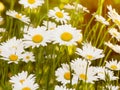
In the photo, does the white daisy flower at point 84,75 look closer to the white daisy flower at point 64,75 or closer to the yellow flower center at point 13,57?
the white daisy flower at point 64,75

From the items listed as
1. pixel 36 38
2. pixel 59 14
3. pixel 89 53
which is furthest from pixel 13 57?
pixel 59 14

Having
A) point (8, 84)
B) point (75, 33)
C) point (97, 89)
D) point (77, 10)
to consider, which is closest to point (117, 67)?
point (97, 89)

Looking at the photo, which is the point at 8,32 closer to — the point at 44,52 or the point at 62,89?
the point at 44,52

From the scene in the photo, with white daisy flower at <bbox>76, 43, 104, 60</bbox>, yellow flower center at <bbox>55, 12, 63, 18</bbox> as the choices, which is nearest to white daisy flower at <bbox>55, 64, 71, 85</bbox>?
white daisy flower at <bbox>76, 43, 104, 60</bbox>

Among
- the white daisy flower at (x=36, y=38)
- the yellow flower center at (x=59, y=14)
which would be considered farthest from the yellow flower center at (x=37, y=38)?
the yellow flower center at (x=59, y=14)

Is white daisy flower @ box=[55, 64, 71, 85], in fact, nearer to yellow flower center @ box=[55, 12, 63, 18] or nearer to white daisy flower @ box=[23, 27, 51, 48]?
white daisy flower @ box=[23, 27, 51, 48]

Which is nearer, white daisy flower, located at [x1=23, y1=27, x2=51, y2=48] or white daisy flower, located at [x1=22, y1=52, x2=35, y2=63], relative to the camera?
white daisy flower, located at [x1=23, y1=27, x2=51, y2=48]

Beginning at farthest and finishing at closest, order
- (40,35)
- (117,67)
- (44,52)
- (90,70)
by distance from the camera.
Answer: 1. (44,52)
2. (117,67)
3. (40,35)
4. (90,70)

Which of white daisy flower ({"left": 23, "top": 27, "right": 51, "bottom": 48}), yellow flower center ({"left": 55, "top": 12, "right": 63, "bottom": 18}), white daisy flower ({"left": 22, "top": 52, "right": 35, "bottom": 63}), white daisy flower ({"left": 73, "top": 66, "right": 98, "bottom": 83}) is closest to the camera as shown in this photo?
white daisy flower ({"left": 73, "top": 66, "right": 98, "bottom": 83})

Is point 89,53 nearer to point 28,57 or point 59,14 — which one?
point 28,57
